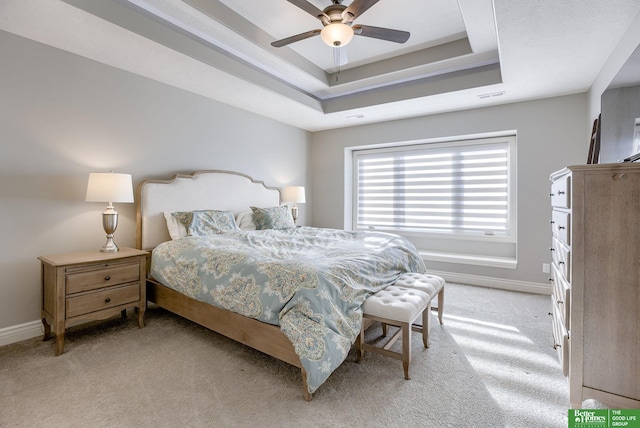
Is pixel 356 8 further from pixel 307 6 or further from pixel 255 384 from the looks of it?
pixel 255 384

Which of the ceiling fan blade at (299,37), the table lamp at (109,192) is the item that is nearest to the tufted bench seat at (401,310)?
the ceiling fan blade at (299,37)

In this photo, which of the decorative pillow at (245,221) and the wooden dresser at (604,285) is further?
the decorative pillow at (245,221)

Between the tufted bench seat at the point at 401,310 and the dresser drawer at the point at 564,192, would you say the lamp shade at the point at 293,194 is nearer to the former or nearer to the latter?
the tufted bench seat at the point at 401,310

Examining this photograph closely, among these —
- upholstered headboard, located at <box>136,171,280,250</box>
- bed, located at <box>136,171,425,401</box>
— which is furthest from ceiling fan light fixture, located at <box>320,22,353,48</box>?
upholstered headboard, located at <box>136,171,280,250</box>

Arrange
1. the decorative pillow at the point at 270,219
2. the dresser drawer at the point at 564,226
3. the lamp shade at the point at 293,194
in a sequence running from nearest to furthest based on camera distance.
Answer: the dresser drawer at the point at 564,226 → the decorative pillow at the point at 270,219 → the lamp shade at the point at 293,194

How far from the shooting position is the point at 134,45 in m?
2.52

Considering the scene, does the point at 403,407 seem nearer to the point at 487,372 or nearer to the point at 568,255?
the point at 487,372

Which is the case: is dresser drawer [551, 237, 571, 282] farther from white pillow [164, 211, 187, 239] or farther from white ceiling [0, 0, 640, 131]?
white pillow [164, 211, 187, 239]

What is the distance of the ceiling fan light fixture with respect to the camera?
217 cm

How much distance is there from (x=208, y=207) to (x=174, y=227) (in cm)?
→ 59

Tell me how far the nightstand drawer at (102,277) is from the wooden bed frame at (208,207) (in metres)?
0.30

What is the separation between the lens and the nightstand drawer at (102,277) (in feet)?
7.47

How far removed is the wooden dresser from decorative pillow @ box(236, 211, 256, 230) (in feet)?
10.5

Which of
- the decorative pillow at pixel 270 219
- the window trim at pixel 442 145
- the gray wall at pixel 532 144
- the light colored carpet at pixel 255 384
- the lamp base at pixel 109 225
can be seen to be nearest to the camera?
the light colored carpet at pixel 255 384
